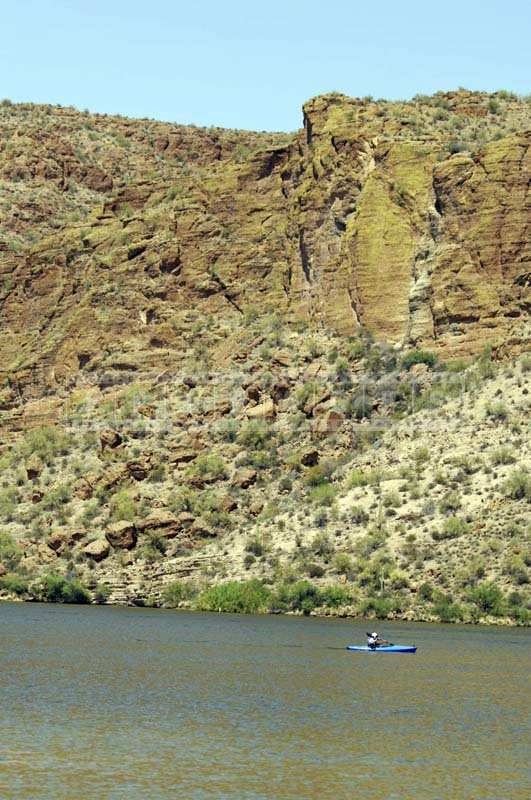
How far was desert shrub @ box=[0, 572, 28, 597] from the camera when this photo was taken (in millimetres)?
69812

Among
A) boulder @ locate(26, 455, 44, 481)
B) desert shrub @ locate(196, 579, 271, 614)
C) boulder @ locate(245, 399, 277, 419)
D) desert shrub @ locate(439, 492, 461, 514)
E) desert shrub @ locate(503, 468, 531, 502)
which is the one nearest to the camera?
desert shrub @ locate(503, 468, 531, 502)

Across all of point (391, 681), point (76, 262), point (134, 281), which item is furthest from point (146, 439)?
point (391, 681)

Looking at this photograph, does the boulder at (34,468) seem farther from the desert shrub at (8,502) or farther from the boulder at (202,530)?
the boulder at (202,530)

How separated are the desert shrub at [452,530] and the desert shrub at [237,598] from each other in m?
7.86

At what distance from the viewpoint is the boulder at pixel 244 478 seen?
72.3m

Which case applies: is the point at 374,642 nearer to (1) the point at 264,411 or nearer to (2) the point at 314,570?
(2) the point at 314,570

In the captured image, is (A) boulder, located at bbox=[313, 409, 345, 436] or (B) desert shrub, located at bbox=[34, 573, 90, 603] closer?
(B) desert shrub, located at bbox=[34, 573, 90, 603]

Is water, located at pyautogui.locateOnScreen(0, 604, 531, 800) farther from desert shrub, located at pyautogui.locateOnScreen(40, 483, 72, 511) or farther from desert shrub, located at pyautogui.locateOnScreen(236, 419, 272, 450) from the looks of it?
desert shrub, located at pyautogui.locateOnScreen(40, 483, 72, 511)

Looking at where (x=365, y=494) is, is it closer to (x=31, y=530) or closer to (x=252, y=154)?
(x=31, y=530)

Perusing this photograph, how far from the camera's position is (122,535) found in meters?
69.6

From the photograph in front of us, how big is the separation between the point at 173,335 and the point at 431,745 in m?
56.2

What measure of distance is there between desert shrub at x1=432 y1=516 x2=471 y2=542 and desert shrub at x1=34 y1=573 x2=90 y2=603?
17176mm

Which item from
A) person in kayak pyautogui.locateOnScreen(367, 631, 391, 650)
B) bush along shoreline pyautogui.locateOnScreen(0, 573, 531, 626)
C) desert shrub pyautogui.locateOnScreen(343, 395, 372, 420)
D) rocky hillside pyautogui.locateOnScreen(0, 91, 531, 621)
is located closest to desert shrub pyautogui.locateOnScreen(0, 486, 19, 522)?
rocky hillside pyautogui.locateOnScreen(0, 91, 531, 621)

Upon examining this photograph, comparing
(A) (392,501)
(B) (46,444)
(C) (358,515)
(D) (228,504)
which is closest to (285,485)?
(D) (228,504)
